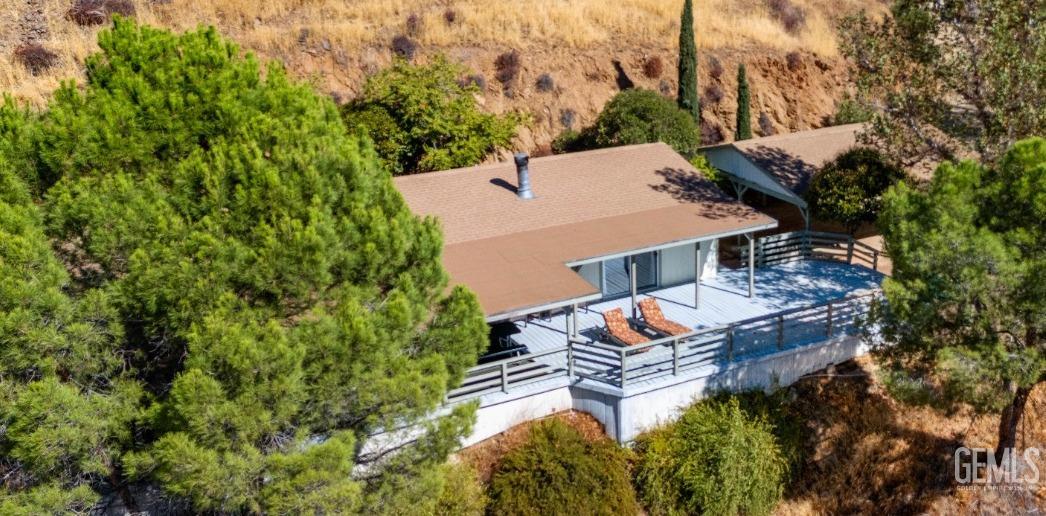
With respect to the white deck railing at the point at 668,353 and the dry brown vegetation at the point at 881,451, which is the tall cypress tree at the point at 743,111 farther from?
the dry brown vegetation at the point at 881,451

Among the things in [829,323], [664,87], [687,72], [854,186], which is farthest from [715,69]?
[829,323]

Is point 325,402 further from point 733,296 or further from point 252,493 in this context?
point 733,296

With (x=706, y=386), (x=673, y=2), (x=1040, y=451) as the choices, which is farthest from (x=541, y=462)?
(x=673, y=2)

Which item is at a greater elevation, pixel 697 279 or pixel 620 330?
pixel 697 279

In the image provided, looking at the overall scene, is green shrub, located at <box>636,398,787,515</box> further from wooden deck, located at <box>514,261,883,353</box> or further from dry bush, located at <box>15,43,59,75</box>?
dry bush, located at <box>15,43,59,75</box>

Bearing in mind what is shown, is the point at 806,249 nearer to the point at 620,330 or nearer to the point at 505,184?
the point at 620,330

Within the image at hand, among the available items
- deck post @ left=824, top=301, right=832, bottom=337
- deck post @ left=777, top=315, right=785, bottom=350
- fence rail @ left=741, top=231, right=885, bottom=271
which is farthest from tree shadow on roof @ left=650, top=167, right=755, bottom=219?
deck post @ left=777, top=315, right=785, bottom=350
